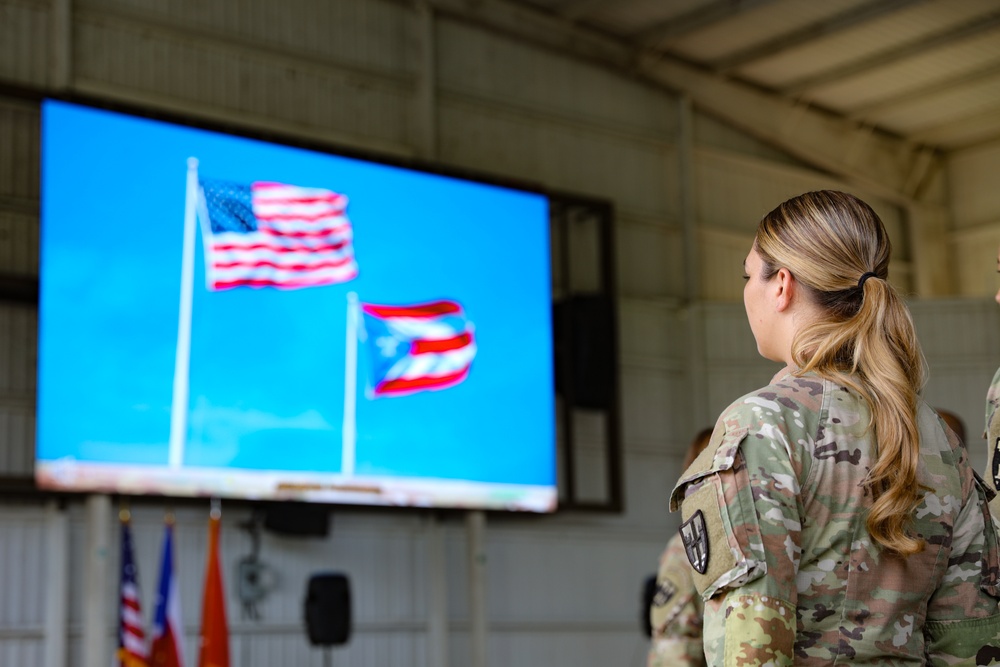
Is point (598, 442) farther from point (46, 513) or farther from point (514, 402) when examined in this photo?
point (46, 513)

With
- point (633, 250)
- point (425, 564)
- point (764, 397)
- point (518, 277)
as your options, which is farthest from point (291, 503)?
point (764, 397)

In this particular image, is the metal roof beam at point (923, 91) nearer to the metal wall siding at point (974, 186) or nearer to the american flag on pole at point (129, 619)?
the metal wall siding at point (974, 186)

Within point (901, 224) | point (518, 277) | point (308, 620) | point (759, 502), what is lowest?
point (308, 620)

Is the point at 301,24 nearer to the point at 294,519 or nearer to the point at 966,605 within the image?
the point at 294,519

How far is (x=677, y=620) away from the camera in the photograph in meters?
3.74

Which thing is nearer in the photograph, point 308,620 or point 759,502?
point 759,502

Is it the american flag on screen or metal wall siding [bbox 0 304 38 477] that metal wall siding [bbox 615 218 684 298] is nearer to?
the american flag on screen

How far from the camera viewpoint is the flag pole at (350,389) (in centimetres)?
765

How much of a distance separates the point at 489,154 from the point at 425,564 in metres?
2.84

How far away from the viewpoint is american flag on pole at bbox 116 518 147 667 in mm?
6715

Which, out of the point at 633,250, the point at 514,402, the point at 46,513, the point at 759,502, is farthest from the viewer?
the point at 633,250

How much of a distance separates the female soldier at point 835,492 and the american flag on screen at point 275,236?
19.8 feet

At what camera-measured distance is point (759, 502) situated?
1429 mm

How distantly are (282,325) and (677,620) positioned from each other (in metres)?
4.24
